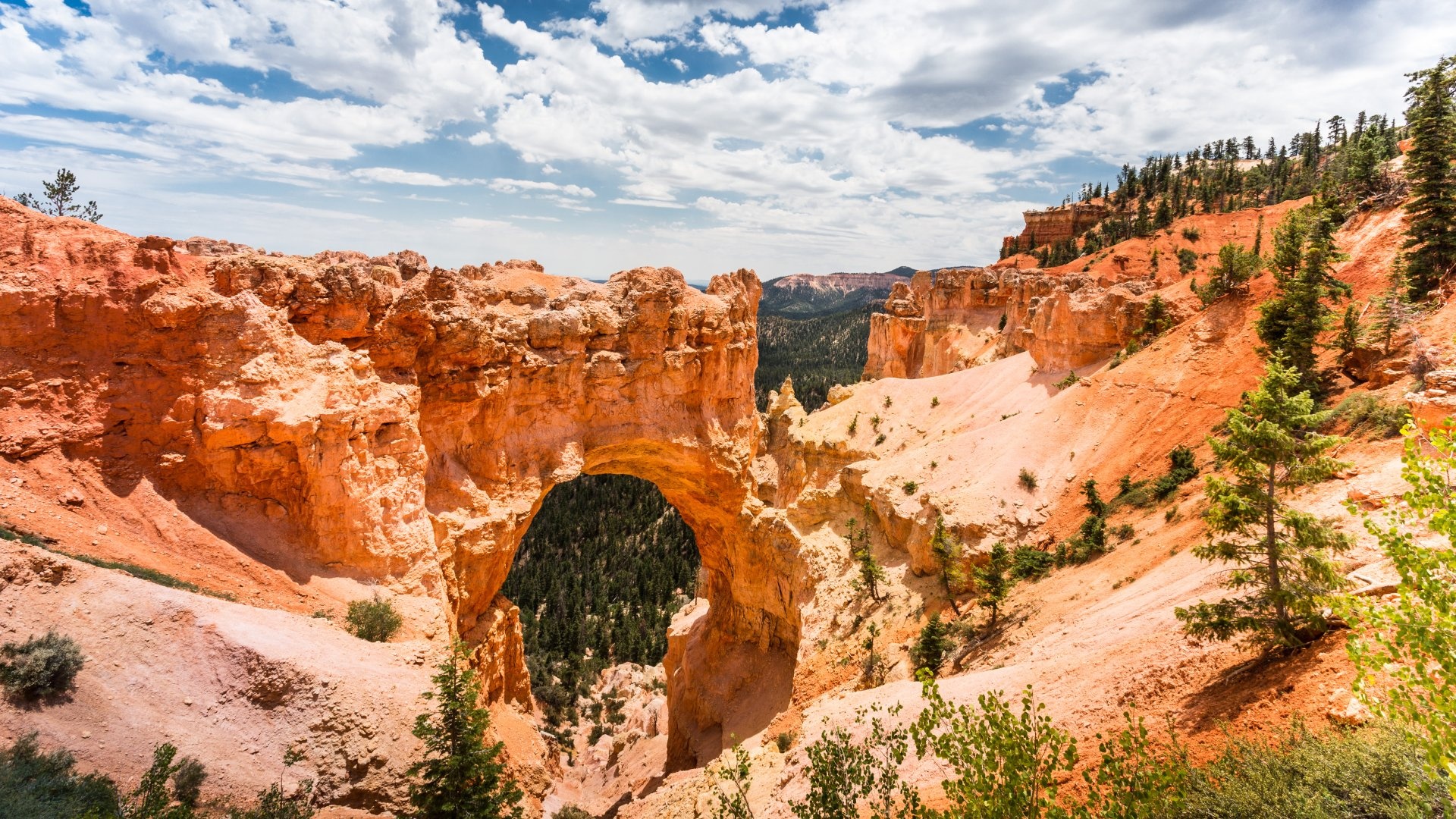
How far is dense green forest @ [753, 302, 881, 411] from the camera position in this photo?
12069 cm

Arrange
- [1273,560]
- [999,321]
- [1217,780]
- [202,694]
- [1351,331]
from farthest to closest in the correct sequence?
[999,321]
[1351,331]
[202,694]
[1273,560]
[1217,780]

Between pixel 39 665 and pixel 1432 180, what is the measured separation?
4019 cm

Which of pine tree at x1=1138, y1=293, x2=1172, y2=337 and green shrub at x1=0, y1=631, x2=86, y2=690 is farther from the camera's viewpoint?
pine tree at x1=1138, y1=293, x2=1172, y2=337

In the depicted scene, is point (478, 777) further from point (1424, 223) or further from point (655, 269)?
point (1424, 223)

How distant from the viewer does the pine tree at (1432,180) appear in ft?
73.4

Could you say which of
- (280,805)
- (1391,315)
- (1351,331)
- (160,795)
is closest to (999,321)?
(1351,331)

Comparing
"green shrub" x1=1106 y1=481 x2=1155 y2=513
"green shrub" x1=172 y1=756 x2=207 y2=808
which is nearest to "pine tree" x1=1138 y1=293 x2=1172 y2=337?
"green shrub" x1=1106 y1=481 x2=1155 y2=513

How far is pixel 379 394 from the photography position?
19219mm

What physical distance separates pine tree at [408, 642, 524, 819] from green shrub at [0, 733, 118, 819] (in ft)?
13.1

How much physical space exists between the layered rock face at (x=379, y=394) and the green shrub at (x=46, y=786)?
22.2 feet

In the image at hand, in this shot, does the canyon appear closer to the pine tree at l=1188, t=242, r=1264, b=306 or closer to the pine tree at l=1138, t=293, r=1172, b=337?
the pine tree at l=1138, t=293, r=1172, b=337

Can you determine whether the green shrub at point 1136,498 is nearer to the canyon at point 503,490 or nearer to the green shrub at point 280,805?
the canyon at point 503,490

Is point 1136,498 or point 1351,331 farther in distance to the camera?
point 1136,498

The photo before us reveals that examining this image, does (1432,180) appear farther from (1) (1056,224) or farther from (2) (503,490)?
(1) (1056,224)
